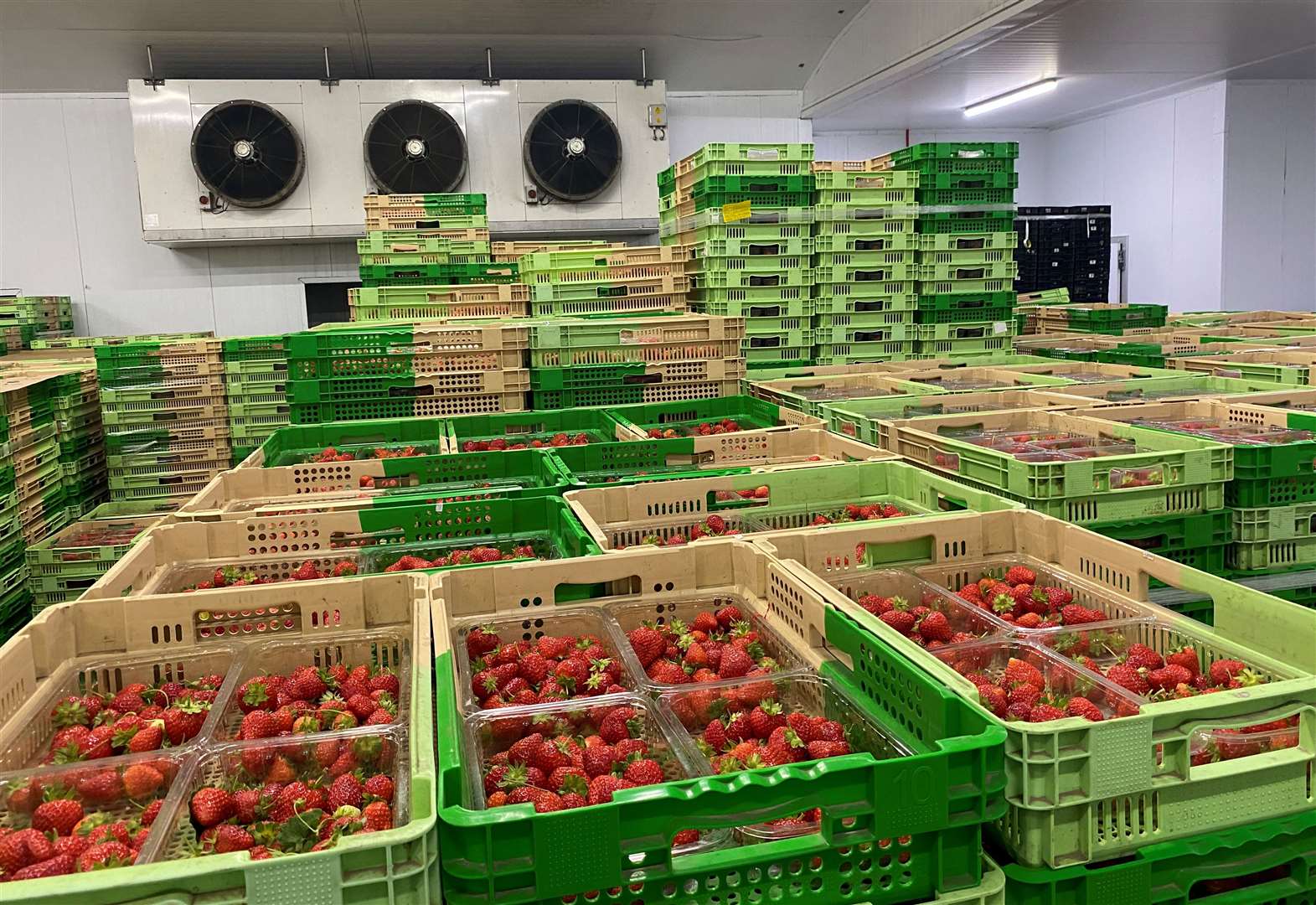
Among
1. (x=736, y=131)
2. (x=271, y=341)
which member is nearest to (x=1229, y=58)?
(x=736, y=131)

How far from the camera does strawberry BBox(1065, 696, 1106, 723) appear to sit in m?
1.48

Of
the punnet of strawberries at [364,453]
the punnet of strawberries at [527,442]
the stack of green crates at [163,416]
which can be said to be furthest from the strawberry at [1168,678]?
the stack of green crates at [163,416]

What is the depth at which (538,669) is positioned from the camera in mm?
1735

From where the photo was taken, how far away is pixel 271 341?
6.05 metres

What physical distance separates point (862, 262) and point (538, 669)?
4.63 m

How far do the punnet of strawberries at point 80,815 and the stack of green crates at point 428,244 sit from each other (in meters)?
5.17

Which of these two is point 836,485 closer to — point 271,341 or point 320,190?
point 271,341

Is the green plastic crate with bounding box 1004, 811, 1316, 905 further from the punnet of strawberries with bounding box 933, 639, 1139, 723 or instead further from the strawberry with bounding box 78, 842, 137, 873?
the strawberry with bounding box 78, 842, 137, 873

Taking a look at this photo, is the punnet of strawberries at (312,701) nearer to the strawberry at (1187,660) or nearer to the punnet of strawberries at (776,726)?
the punnet of strawberries at (776,726)

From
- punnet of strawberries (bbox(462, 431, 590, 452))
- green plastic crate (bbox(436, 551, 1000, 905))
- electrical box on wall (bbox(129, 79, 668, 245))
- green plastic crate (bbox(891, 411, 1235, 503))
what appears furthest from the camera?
electrical box on wall (bbox(129, 79, 668, 245))

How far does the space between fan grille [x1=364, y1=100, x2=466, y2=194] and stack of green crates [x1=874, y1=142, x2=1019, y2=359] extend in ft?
14.0

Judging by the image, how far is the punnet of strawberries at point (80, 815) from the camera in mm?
1187

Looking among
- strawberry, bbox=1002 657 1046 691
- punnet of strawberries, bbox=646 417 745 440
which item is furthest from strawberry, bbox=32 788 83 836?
punnet of strawberries, bbox=646 417 745 440

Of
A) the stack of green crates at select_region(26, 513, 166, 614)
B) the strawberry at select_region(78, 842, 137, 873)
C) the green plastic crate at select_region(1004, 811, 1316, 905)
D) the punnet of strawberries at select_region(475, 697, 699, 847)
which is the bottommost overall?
the stack of green crates at select_region(26, 513, 166, 614)
